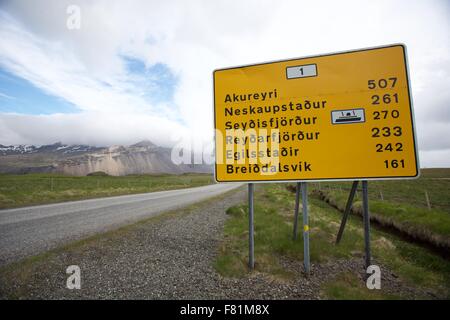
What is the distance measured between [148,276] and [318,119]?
216 inches

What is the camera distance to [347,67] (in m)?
5.53

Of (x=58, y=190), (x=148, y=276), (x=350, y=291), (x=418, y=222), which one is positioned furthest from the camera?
(x=58, y=190)

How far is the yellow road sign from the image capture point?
204 inches

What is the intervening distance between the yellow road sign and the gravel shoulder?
2.33 meters

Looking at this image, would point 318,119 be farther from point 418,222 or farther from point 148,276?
point 418,222

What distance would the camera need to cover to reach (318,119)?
5551 mm

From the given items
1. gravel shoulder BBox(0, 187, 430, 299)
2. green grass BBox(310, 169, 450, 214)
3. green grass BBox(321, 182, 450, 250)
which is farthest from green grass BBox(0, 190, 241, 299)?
green grass BBox(310, 169, 450, 214)

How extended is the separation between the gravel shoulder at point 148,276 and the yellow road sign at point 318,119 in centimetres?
233

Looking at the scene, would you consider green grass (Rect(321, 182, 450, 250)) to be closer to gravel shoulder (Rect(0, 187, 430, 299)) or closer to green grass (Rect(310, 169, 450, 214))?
green grass (Rect(310, 169, 450, 214))

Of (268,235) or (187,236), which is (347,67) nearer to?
(268,235)

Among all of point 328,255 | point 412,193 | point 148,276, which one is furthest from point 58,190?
point 412,193

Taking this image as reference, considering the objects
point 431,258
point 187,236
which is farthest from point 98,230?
point 431,258
